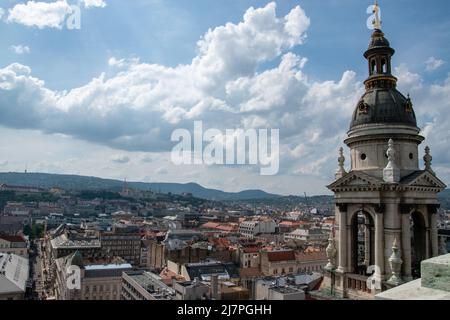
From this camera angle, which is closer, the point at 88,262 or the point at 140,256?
the point at 88,262

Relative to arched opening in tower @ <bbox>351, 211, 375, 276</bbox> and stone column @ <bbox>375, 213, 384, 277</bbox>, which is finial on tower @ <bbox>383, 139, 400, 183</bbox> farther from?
arched opening in tower @ <bbox>351, 211, 375, 276</bbox>

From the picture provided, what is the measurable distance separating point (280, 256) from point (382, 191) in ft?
230

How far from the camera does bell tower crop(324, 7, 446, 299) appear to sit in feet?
59.3

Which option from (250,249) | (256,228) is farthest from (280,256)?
(256,228)

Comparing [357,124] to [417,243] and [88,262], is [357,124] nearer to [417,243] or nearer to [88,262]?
[417,243]

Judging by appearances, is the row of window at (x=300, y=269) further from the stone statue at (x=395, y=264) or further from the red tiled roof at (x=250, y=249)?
the stone statue at (x=395, y=264)

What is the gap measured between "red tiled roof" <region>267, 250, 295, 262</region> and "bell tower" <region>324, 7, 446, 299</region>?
64.9 metres

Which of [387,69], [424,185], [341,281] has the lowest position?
[341,281]

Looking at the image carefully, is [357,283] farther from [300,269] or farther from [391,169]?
[300,269]

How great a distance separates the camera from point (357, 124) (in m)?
20.2

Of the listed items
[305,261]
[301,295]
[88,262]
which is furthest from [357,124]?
[305,261]

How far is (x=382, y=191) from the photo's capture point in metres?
18.4

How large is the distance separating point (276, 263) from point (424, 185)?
68190 mm
